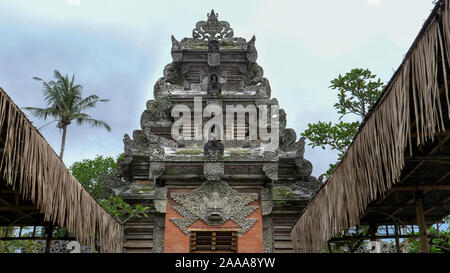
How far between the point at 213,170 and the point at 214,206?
3.53ft

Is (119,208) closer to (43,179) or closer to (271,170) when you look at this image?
(271,170)

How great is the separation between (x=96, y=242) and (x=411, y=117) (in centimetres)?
637

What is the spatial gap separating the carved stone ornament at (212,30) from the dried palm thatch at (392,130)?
10.9 metres

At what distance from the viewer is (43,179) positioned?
5.75 meters

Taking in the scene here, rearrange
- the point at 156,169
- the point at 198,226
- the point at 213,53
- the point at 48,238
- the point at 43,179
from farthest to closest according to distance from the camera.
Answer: the point at 213,53 < the point at 198,226 < the point at 156,169 < the point at 48,238 < the point at 43,179

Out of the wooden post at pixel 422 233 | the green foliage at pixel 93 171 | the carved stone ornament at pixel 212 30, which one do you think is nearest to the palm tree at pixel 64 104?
the green foliage at pixel 93 171

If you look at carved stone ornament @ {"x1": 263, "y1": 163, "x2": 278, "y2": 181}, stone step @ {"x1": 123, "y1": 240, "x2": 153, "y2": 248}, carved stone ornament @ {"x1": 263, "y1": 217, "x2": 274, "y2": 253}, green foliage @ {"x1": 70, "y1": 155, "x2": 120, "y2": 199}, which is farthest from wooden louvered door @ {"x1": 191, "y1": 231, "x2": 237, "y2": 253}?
green foliage @ {"x1": 70, "y1": 155, "x2": 120, "y2": 199}

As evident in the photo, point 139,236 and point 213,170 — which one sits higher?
point 213,170

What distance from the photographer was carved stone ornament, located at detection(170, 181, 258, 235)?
11711 mm

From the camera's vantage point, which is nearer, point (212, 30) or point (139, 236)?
point (139, 236)

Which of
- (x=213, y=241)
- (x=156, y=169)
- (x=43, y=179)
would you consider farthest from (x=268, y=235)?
(x=43, y=179)

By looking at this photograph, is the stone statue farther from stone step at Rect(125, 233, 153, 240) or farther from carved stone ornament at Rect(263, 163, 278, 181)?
stone step at Rect(125, 233, 153, 240)
